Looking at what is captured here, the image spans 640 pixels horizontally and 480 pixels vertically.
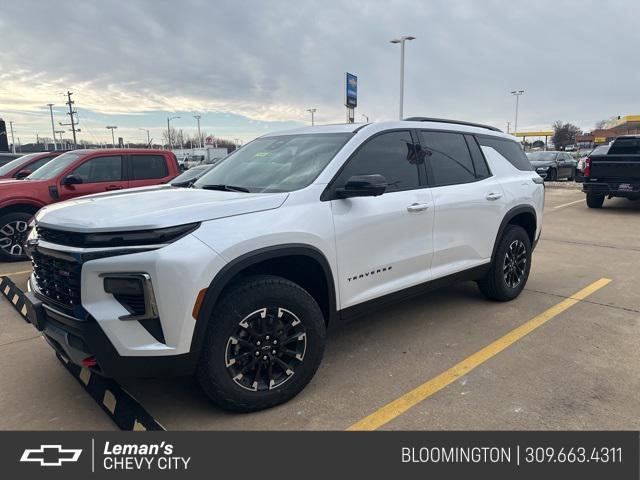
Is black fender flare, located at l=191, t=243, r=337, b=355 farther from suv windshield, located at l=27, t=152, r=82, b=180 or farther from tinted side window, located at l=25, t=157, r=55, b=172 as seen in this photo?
tinted side window, located at l=25, t=157, r=55, b=172

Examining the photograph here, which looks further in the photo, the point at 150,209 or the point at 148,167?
the point at 148,167

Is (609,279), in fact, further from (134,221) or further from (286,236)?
(134,221)

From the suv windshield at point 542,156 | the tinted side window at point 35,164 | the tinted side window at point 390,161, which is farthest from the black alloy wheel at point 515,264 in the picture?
the suv windshield at point 542,156

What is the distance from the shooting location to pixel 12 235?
7.17 meters

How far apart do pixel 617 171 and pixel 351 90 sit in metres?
15.0

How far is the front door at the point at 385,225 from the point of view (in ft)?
10.9

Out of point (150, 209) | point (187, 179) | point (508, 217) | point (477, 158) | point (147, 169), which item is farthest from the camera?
point (147, 169)

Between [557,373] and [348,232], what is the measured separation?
1.86 metres

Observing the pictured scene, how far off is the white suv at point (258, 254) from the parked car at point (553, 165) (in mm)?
19543

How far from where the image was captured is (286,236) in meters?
2.95

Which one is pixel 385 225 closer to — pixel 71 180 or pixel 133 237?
pixel 133 237

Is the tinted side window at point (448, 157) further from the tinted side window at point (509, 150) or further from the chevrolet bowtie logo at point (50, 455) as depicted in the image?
the chevrolet bowtie logo at point (50, 455)

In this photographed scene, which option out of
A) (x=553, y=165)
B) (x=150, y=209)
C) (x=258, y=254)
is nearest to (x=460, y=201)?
(x=258, y=254)

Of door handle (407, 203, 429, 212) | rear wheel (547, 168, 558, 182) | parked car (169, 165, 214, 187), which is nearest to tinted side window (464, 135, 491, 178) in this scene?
door handle (407, 203, 429, 212)
